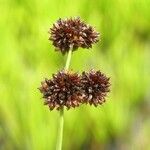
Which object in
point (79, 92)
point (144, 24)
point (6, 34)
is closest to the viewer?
point (79, 92)

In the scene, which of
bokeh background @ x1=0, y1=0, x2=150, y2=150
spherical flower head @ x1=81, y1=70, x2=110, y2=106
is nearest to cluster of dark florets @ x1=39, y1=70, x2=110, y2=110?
spherical flower head @ x1=81, y1=70, x2=110, y2=106

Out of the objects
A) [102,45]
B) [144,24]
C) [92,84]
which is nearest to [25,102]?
[102,45]

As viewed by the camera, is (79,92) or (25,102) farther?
(25,102)

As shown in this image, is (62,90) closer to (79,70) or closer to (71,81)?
(71,81)

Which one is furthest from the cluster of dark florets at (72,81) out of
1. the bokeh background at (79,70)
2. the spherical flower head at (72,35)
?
the bokeh background at (79,70)

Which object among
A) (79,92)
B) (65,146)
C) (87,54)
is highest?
(87,54)

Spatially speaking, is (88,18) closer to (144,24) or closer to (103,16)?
(103,16)

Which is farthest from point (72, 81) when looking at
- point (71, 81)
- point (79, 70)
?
point (79, 70)
